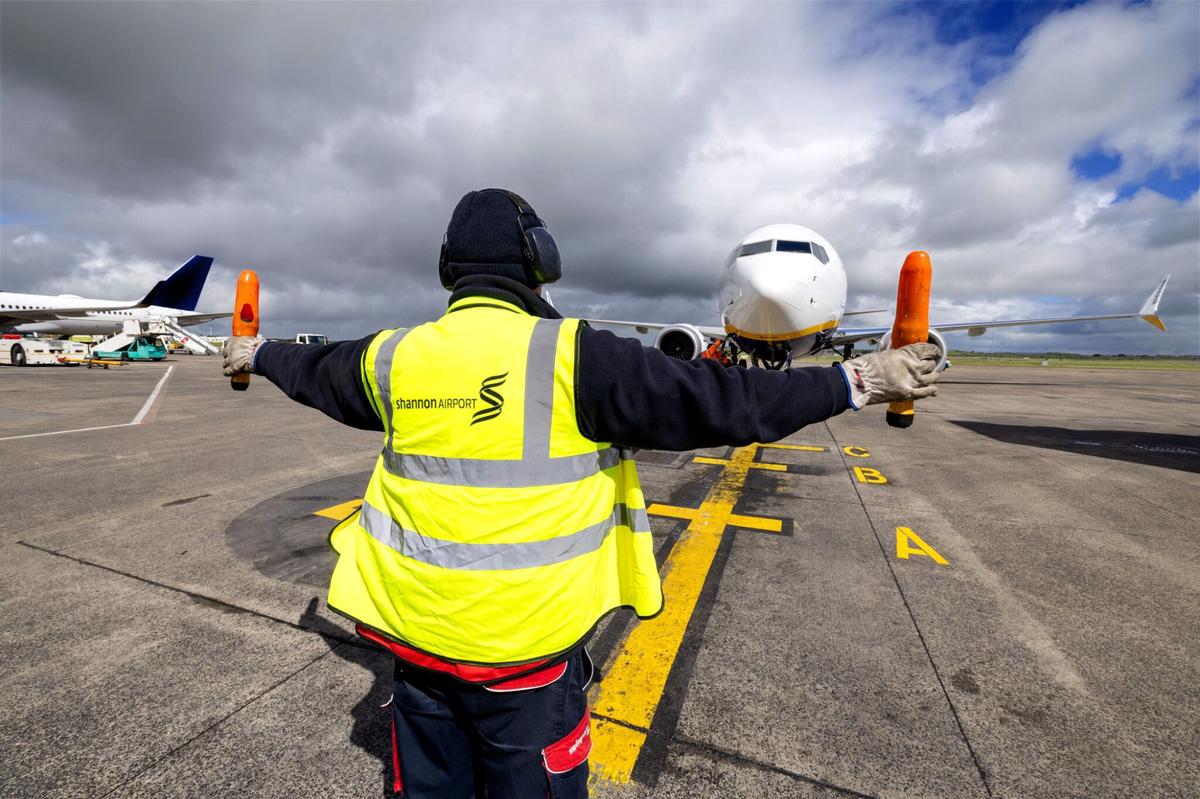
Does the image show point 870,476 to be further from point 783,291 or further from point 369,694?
→ point 369,694

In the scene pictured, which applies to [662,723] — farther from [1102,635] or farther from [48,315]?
[48,315]

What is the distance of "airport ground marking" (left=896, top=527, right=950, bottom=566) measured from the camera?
404cm

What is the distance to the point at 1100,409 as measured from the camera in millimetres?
14664

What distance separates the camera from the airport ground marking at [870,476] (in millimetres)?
6359

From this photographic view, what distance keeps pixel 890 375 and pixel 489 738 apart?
1572 mm

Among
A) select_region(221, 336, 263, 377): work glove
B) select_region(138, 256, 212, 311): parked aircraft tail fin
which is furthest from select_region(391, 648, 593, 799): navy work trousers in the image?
select_region(138, 256, 212, 311): parked aircraft tail fin

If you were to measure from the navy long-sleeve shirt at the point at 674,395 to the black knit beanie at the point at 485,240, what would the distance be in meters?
0.06

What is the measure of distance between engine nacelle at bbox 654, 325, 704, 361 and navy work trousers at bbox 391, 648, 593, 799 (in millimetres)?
10775

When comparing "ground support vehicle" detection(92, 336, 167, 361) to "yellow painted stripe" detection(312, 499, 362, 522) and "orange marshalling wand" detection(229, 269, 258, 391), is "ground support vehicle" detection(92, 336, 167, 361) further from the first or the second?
"orange marshalling wand" detection(229, 269, 258, 391)

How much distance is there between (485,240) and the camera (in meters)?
1.55

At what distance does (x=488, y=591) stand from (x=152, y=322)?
4886 centimetres

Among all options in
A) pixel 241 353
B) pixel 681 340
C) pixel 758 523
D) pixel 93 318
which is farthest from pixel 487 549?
pixel 93 318

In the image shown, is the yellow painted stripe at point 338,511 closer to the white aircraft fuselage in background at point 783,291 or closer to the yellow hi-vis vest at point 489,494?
the yellow hi-vis vest at point 489,494

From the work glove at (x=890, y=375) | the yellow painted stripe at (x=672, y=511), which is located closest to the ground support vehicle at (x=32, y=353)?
the yellow painted stripe at (x=672, y=511)
